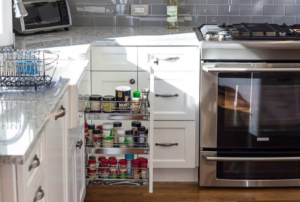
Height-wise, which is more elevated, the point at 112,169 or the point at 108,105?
the point at 108,105

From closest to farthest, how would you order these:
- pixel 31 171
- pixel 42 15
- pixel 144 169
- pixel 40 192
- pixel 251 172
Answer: pixel 31 171 < pixel 40 192 < pixel 144 169 < pixel 251 172 < pixel 42 15

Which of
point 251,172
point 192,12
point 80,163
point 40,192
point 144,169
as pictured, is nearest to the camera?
point 40,192

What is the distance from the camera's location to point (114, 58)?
3383 mm

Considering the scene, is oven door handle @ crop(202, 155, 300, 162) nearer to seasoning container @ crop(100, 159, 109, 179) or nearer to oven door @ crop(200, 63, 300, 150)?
oven door @ crop(200, 63, 300, 150)

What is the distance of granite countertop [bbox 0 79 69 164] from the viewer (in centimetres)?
147

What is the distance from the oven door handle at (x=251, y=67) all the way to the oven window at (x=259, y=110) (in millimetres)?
63

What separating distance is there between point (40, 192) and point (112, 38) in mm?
1823

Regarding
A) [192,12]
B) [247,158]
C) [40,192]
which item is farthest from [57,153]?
[192,12]

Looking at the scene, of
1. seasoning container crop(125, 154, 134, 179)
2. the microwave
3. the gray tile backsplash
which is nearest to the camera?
seasoning container crop(125, 154, 134, 179)

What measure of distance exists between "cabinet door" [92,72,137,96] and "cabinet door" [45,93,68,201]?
3.59 ft

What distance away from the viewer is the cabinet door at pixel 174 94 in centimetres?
337

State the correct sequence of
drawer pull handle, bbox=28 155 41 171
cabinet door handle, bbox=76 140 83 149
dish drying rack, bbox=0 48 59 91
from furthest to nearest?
cabinet door handle, bbox=76 140 83 149, dish drying rack, bbox=0 48 59 91, drawer pull handle, bbox=28 155 41 171

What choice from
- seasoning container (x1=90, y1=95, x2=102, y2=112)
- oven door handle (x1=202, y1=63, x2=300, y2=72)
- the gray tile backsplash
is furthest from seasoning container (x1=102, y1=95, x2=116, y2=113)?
the gray tile backsplash

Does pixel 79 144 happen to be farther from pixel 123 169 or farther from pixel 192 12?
pixel 192 12
